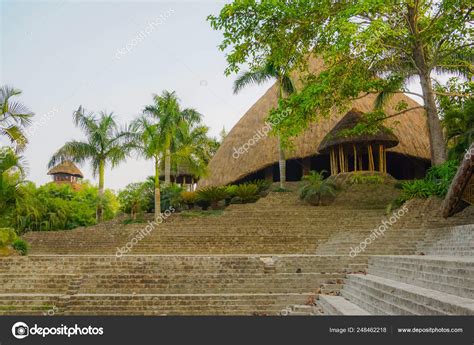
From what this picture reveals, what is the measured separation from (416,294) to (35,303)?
23.0 feet

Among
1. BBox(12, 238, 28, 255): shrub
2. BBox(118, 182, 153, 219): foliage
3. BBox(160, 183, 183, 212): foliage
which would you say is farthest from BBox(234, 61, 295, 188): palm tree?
BBox(12, 238, 28, 255): shrub

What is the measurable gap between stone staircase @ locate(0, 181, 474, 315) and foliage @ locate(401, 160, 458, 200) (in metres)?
0.57

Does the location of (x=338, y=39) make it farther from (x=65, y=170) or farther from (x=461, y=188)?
(x=65, y=170)

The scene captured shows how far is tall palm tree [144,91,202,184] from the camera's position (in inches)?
702

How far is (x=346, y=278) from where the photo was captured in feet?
28.8

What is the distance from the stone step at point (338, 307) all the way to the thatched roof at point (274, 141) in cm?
1763

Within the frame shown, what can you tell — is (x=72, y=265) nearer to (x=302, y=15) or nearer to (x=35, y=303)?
(x=35, y=303)

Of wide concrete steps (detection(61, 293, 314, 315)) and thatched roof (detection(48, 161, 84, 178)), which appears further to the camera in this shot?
thatched roof (detection(48, 161, 84, 178))

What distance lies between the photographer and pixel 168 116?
1781 centimetres

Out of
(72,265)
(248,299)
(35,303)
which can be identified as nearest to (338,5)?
(248,299)

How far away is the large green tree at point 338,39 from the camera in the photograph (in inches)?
524

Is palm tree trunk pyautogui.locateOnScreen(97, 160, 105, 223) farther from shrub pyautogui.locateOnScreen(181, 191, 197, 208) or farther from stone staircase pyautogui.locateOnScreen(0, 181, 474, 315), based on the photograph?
stone staircase pyautogui.locateOnScreen(0, 181, 474, 315)

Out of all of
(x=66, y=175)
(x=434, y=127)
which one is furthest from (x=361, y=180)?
(x=66, y=175)

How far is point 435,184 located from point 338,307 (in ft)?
32.4
